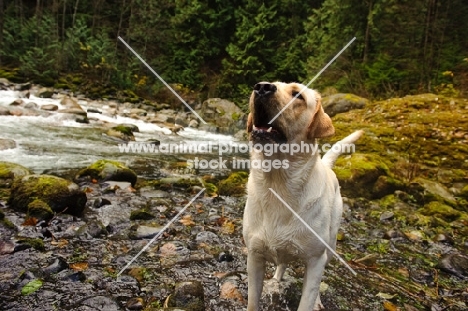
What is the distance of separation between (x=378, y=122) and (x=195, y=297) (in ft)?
34.2

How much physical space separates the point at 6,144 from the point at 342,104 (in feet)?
43.4

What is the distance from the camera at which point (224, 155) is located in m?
13.1

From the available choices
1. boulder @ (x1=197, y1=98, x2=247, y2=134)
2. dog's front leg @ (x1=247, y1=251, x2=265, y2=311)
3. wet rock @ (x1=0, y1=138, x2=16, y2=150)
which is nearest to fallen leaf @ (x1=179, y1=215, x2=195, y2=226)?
dog's front leg @ (x1=247, y1=251, x2=265, y2=311)

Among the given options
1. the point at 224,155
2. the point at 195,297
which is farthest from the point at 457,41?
the point at 195,297

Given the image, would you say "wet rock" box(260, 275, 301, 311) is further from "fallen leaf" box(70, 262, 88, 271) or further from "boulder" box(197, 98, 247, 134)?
"boulder" box(197, 98, 247, 134)

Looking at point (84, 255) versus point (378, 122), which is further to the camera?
point (378, 122)

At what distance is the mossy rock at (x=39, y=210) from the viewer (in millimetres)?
4613

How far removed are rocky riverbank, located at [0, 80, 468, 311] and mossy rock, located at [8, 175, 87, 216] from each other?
15mm

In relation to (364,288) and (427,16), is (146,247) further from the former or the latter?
(427,16)

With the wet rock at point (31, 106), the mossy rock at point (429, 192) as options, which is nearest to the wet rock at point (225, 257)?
the mossy rock at point (429, 192)

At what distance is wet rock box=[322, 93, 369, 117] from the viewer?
1554 cm

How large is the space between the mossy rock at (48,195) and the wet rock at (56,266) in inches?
65.0

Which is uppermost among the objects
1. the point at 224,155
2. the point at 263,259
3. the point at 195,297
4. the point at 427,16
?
the point at 427,16

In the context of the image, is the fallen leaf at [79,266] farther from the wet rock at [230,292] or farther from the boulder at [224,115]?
the boulder at [224,115]
